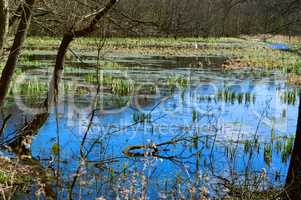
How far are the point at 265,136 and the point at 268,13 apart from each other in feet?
8.88

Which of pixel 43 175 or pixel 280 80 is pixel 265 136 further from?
pixel 280 80

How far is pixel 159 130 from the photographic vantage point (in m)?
10.2

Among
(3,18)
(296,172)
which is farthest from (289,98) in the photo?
(3,18)

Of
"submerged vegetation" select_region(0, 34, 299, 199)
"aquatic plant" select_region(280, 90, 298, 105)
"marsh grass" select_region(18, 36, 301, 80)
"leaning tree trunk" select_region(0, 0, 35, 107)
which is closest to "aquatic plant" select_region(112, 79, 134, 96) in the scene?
"submerged vegetation" select_region(0, 34, 299, 199)

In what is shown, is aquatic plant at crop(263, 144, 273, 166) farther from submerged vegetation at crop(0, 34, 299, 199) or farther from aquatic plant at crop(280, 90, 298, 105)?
aquatic plant at crop(280, 90, 298, 105)

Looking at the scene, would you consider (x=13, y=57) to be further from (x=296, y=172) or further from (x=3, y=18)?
(x=296, y=172)

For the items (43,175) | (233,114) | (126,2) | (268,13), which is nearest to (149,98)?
(233,114)

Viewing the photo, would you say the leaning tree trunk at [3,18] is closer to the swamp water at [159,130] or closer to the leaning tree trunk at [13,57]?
the leaning tree trunk at [13,57]

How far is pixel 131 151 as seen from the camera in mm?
8562

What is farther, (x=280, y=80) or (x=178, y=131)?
(x=280, y=80)

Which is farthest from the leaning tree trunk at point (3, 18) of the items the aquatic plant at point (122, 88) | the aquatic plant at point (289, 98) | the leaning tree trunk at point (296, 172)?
the aquatic plant at point (289, 98)

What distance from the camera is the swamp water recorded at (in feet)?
20.2

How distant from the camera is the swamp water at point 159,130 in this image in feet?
20.2

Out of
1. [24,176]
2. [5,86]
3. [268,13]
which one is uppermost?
[268,13]
